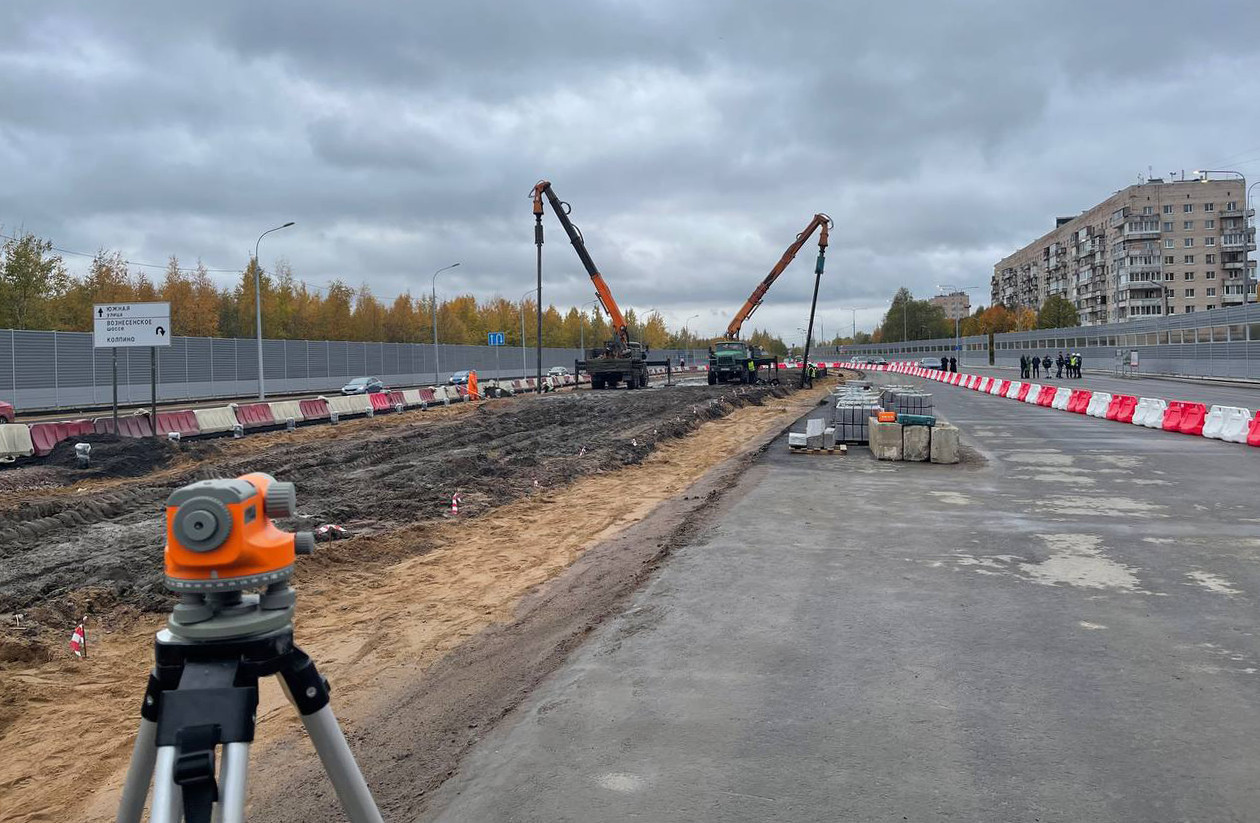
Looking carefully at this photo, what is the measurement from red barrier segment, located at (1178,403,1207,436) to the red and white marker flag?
22277 mm

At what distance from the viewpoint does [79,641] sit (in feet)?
21.2

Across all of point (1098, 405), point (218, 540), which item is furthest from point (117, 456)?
point (1098, 405)

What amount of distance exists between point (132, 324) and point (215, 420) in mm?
3565

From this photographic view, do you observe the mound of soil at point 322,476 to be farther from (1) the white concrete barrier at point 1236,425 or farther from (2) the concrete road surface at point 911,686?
(1) the white concrete barrier at point 1236,425

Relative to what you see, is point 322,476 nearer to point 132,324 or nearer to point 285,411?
point 132,324

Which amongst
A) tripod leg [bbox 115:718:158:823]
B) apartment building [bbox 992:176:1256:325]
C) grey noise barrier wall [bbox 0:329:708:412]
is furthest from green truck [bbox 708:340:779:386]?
apartment building [bbox 992:176:1256:325]

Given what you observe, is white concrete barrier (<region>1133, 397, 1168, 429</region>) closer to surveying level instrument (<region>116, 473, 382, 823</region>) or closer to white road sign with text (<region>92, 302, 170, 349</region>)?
white road sign with text (<region>92, 302, 170, 349</region>)

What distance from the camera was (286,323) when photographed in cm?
7281

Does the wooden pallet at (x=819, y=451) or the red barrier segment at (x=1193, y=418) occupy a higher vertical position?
the red barrier segment at (x=1193, y=418)

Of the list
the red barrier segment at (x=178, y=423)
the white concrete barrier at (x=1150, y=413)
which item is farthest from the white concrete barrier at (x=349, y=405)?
the white concrete barrier at (x=1150, y=413)

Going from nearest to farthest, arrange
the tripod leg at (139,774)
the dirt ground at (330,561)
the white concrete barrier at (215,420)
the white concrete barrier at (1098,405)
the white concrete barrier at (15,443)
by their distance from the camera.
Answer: the tripod leg at (139,774) → the dirt ground at (330,561) → the white concrete barrier at (15,443) → the white concrete barrier at (215,420) → the white concrete barrier at (1098,405)

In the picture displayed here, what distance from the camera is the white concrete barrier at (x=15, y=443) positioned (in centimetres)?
1688

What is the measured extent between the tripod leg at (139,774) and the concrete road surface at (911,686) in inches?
72.4

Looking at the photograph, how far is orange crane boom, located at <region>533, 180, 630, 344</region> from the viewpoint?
133 feet
